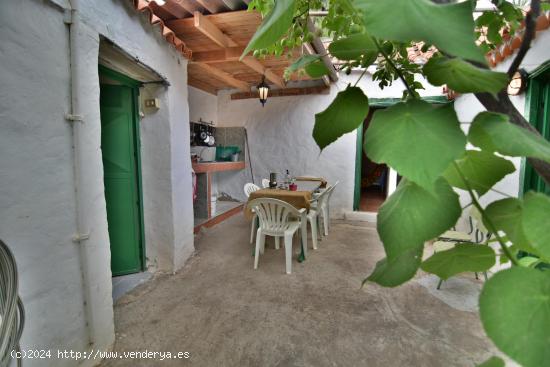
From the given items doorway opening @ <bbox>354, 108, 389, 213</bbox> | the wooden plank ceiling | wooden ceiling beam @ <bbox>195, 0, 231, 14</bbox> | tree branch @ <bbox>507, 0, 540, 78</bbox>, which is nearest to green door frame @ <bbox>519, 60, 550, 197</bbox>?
the wooden plank ceiling

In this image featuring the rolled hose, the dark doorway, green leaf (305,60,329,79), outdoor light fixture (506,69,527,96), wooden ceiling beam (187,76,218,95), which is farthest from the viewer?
the dark doorway

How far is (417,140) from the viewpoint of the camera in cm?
22

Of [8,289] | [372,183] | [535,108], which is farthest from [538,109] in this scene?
[372,183]

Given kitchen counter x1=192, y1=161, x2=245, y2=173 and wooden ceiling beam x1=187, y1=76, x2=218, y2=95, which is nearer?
kitchen counter x1=192, y1=161, x2=245, y2=173

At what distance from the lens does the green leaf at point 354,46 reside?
1.00 feet

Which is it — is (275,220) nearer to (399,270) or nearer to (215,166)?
(215,166)

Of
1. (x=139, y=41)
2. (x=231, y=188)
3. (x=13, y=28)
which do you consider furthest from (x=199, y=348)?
(x=231, y=188)

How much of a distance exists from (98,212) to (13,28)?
1.04 m

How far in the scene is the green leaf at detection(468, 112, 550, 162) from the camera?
0.22 metres

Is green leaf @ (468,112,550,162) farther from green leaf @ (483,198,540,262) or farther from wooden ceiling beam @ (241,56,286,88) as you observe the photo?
wooden ceiling beam @ (241,56,286,88)

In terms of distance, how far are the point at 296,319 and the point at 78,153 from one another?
1922mm

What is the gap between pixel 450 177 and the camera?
0.31 meters

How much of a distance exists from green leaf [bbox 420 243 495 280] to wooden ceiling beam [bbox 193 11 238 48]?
285 cm

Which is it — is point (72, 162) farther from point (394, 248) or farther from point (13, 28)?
point (394, 248)
